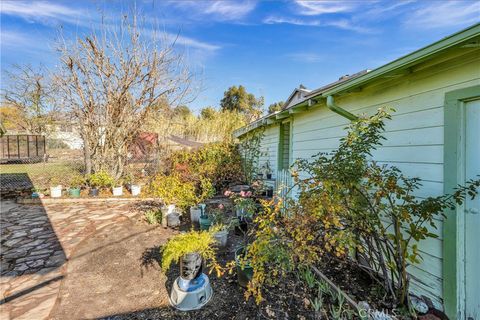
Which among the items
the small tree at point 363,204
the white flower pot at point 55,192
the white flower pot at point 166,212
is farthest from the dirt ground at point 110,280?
the white flower pot at point 55,192

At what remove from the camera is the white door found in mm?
1937

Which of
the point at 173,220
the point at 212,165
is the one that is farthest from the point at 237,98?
the point at 173,220

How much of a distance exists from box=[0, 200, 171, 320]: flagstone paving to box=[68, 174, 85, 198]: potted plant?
48cm

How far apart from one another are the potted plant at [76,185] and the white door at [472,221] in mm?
8193

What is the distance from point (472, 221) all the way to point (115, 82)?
8.66 metres

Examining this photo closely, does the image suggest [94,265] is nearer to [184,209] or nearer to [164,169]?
[184,209]

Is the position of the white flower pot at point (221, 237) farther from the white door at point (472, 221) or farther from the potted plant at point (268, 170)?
the potted plant at point (268, 170)

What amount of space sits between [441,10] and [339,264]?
3838 mm

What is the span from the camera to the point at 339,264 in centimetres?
314

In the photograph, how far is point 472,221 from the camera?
1.97 m

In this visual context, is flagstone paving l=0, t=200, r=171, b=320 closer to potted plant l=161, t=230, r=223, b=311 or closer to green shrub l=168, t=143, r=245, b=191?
potted plant l=161, t=230, r=223, b=311

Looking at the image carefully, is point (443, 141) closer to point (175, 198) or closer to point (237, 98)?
point (175, 198)

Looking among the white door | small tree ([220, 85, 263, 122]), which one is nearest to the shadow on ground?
the white door

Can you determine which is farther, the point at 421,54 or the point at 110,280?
the point at 110,280
